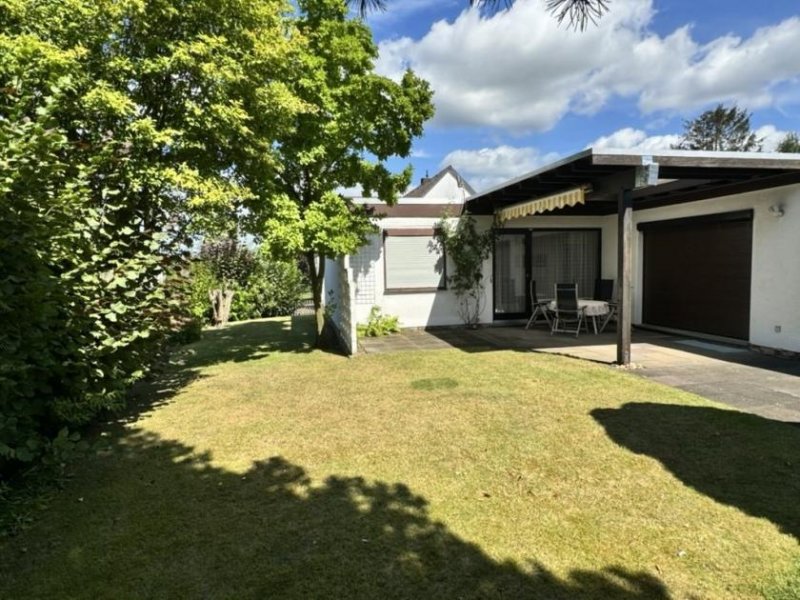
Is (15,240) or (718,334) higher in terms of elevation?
Answer: (15,240)

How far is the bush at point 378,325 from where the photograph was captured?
11.0 metres

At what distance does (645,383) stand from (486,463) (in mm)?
3401

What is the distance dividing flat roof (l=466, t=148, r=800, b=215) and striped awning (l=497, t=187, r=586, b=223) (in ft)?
0.59

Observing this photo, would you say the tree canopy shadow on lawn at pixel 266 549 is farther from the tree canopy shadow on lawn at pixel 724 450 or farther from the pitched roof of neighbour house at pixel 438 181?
the pitched roof of neighbour house at pixel 438 181

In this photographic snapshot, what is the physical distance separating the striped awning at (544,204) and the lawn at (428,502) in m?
3.43

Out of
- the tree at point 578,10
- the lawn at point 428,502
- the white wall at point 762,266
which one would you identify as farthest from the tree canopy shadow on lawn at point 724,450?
the white wall at point 762,266

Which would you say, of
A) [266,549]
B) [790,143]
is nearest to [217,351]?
[266,549]

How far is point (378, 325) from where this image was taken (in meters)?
11.2

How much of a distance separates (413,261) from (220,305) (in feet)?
22.2

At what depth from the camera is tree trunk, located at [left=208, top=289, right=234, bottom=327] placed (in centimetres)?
1451

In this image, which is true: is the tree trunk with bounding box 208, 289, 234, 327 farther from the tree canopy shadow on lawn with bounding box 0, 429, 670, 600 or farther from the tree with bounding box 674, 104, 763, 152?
the tree with bounding box 674, 104, 763, 152

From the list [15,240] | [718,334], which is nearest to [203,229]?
[15,240]

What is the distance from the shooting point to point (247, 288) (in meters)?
15.9

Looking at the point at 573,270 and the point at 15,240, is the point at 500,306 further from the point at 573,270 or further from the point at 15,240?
the point at 15,240
